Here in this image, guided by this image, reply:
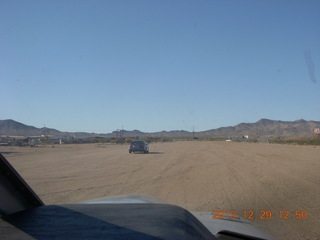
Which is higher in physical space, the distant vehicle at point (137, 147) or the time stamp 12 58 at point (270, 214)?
the distant vehicle at point (137, 147)

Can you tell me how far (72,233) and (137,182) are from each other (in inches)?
499

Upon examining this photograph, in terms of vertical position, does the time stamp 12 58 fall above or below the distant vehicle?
below

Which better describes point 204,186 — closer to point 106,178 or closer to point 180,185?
point 180,185

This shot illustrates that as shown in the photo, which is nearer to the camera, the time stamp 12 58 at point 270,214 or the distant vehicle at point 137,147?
the time stamp 12 58 at point 270,214

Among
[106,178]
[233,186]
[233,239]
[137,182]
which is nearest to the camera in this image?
[233,239]

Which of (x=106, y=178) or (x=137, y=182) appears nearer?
(x=137, y=182)

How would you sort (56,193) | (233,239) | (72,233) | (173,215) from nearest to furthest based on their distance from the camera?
(72,233) < (173,215) < (233,239) < (56,193)

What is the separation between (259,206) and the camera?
10391 mm

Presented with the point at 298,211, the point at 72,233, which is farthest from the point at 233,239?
the point at 298,211

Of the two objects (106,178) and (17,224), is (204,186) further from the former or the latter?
(17,224)

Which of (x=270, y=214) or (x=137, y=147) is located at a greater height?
(x=137, y=147)

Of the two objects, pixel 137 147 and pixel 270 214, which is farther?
pixel 137 147

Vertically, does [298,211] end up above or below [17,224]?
below

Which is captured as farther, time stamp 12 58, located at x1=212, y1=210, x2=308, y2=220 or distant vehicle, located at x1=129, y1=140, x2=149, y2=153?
distant vehicle, located at x1=129, y1=140, x2=149, y2=153
